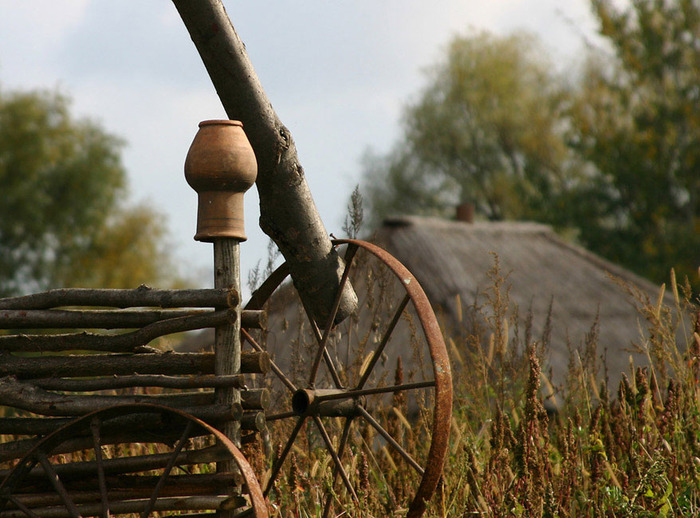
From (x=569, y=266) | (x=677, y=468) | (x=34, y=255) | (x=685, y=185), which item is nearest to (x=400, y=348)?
(x=569, y=266)

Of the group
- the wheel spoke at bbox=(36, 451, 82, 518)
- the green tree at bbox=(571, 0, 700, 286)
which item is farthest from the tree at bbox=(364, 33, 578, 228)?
the wheel spoke at bbox=(36, 451, 82, 518)

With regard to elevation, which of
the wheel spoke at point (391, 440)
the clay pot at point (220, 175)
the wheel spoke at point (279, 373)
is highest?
the clay pot at point (220, 175)

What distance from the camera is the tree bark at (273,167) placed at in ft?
10.9

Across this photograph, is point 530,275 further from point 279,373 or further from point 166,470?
point 166,470

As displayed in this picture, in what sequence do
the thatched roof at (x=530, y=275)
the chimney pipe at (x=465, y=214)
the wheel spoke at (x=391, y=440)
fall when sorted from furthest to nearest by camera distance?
the chimney pipe at (x=465, y=214) < the thatched roof at (x=530, y=275) < the wheel spoke at (x=391, y=440)

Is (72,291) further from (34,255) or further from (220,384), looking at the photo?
(34,255)

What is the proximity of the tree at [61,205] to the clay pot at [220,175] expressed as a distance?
62.1 feet

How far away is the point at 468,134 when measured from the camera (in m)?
26.3

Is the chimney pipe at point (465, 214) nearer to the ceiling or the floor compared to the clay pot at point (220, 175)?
nearer to the floor

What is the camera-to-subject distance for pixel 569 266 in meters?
12.4

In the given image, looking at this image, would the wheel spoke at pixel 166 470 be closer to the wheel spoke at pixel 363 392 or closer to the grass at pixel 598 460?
the wheel spoke at pixel 363 392

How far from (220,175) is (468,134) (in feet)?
77.8

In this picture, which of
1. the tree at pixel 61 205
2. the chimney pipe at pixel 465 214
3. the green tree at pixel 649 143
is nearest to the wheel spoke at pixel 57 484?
the chimney pipe at pixel 465 214

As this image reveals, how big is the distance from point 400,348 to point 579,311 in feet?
10.5
